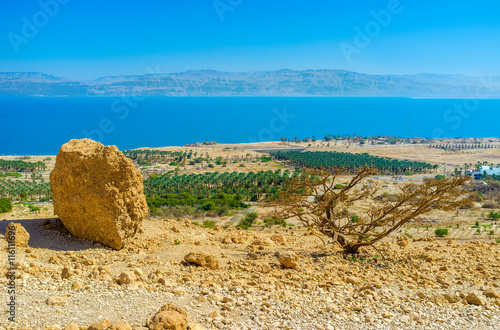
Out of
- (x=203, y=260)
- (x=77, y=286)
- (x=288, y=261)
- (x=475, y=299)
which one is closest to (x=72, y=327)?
(x=77, y=286)

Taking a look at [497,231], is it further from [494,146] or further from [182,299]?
[494,146]

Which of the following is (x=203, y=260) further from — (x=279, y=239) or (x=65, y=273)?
(x=279, y=239)

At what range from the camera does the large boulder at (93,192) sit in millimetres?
11156

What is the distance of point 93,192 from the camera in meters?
11.1

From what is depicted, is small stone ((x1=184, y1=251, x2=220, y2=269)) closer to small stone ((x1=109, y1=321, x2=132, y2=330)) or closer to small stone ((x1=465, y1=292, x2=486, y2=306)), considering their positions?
small stone ((x1=109, y1=321, x2=132, y2=330))

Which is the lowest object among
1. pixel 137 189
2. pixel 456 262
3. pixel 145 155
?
pixel 145 155

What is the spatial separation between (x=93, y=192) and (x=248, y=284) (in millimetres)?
5016

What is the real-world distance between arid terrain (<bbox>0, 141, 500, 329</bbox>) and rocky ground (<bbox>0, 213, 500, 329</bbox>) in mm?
24

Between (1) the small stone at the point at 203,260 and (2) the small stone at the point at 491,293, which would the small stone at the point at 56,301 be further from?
(2) the small stone at the point at 491,293

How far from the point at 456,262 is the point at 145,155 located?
75.2m

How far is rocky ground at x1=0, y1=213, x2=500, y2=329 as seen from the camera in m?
7.21

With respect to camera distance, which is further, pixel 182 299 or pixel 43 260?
pixel 43 260

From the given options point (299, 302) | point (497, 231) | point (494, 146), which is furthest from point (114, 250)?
point (494, 146)

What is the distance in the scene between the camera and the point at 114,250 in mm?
11305
